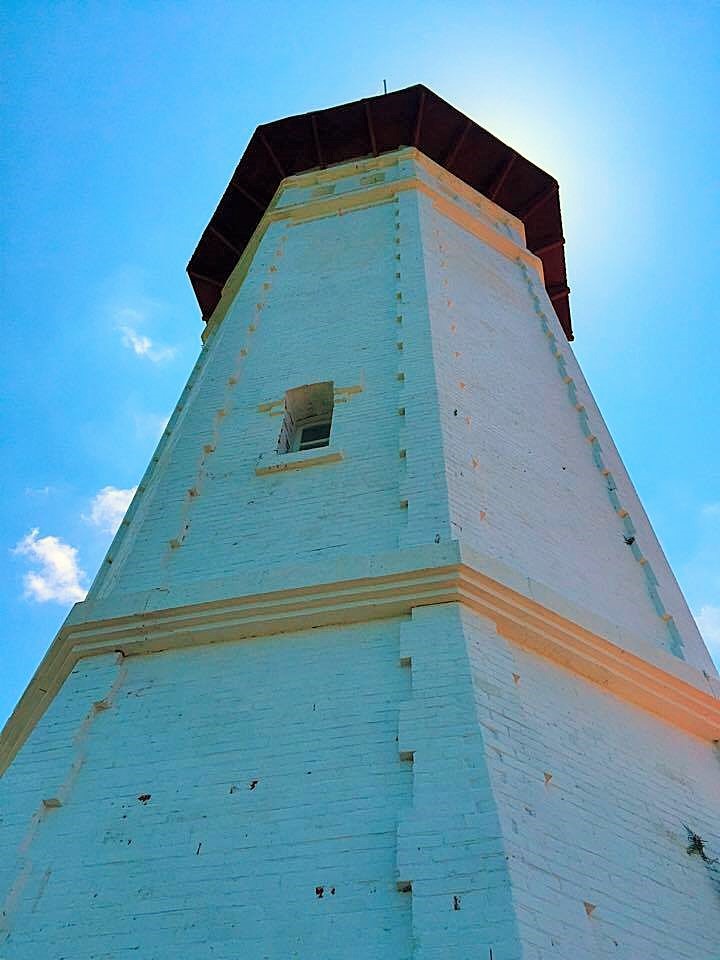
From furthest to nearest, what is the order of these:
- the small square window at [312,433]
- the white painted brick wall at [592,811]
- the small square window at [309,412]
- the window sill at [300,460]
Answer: the small square window at [309,412] < the small square window at [312,433] < the window sill at [300,460] < the white painted brick wall at [592,811]

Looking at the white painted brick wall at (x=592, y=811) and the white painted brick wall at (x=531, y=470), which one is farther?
the white painted brick wall at (x=531, y=470)

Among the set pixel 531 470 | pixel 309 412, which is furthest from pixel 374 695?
pixel 309 412

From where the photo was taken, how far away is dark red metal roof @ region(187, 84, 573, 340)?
15945 millimetres

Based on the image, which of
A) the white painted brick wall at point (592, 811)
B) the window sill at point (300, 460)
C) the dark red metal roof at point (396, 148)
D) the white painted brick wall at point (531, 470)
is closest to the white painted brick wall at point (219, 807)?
the white painted brick wall at point (592, 811)

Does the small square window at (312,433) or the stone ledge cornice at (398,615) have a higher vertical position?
the small square window at (312,433)

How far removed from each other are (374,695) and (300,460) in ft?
9.93

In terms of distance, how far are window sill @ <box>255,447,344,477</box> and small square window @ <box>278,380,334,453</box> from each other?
96 cm

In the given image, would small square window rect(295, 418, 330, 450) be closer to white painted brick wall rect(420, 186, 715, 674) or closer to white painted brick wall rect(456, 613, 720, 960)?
white painted brick wall rect(420, 186, 715, 674)

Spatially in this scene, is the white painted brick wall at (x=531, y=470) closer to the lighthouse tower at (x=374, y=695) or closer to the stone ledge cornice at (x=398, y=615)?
the lighthouse tower at (x=374, y=695)

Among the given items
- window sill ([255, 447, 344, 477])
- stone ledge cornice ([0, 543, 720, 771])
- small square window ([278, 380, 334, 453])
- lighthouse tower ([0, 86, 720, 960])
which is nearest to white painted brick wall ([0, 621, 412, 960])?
lighthouse tower ([0, 86, 720, 960])

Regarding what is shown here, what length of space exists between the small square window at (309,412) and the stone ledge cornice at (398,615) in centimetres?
289

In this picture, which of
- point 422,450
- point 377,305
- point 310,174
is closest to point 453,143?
point 310,174

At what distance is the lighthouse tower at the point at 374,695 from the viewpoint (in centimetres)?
447

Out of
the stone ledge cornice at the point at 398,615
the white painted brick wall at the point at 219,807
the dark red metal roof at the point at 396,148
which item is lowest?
the white painted brick wall at the point at 219,807
